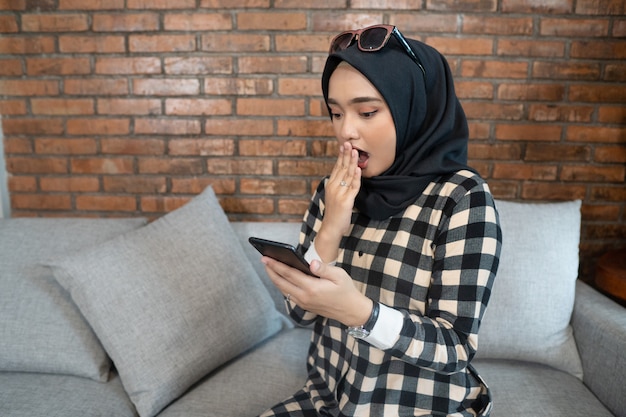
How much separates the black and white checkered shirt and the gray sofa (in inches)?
13.8

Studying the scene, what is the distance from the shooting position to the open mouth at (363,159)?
1.04 m

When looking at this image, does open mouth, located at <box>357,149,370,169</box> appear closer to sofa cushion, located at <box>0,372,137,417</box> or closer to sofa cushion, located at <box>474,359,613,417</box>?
sofa cushion, located at <box>474,359,613,417</box>

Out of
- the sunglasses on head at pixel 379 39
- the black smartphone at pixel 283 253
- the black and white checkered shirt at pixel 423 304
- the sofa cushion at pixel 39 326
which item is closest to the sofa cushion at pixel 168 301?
the sofa cushion at pixel 39 326

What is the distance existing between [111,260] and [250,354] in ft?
1.92

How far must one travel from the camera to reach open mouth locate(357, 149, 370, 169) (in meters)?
1.04

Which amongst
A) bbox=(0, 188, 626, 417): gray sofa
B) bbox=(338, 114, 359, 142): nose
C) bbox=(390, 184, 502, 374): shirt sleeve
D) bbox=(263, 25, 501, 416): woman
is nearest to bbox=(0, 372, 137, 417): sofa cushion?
bbox=(0, 188, 626, 417): gray sofa

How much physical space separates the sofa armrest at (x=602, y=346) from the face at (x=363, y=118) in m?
0.95

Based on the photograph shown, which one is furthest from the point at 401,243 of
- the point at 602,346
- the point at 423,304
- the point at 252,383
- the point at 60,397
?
the point at 60,397

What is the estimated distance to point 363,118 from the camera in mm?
1009

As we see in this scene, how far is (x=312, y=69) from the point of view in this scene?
1.83 metres

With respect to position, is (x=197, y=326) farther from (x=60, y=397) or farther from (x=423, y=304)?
(x=423, y=304)

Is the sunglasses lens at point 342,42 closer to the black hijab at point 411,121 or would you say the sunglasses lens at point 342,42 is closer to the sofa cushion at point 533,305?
the black hijab at point 411,121

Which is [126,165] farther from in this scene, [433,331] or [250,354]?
[433,331]

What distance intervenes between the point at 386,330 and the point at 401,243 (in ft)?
0.77
